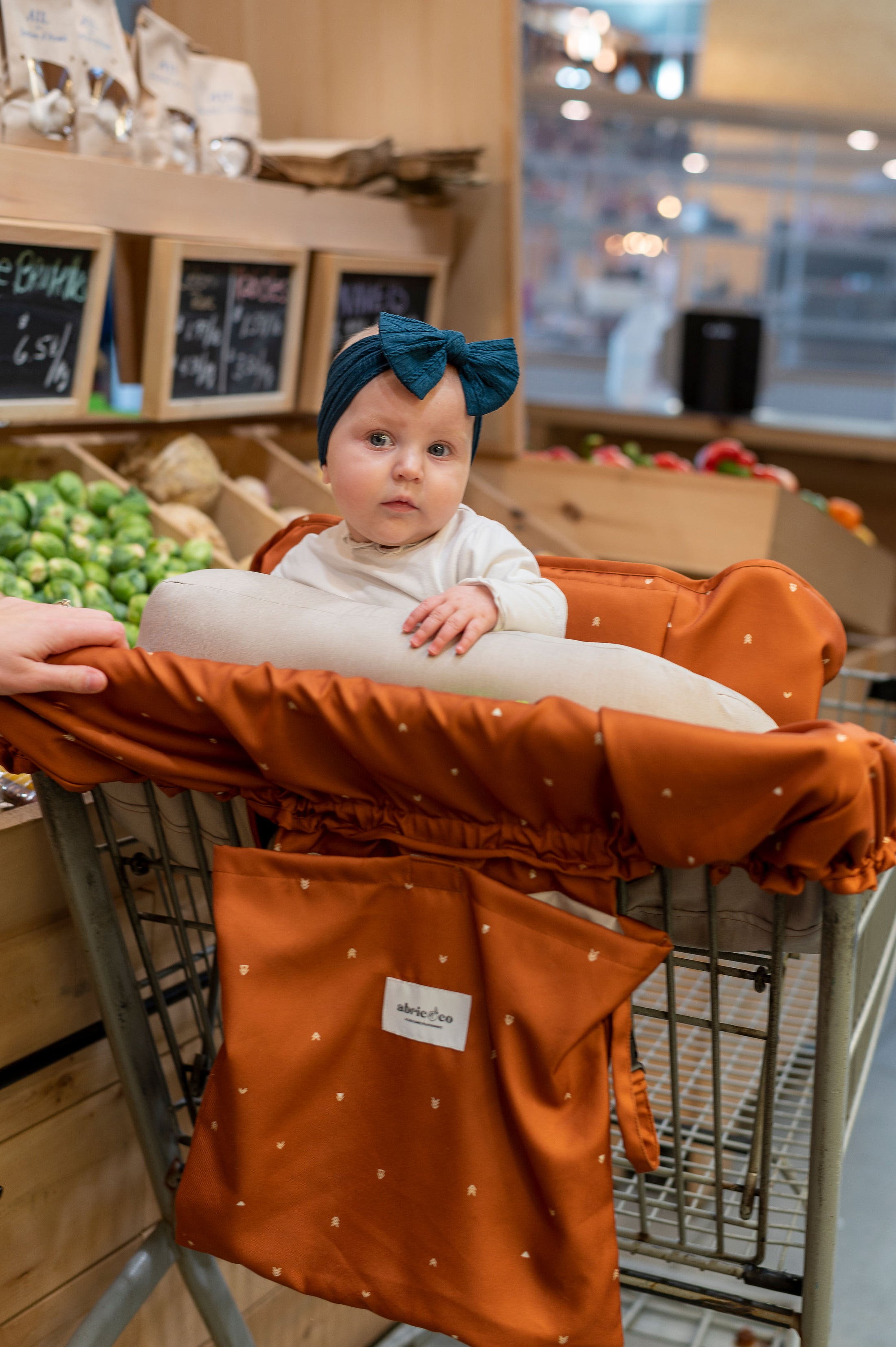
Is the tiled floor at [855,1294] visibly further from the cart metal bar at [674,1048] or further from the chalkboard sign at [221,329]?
the chalkboard sign at [221,329]

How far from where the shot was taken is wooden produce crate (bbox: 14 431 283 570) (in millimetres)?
2148

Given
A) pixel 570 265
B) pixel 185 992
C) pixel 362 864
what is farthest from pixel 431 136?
pixel 570 265

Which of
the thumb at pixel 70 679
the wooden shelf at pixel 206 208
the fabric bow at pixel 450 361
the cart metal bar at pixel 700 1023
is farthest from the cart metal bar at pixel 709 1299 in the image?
the wooden shelf at pixel 206 208

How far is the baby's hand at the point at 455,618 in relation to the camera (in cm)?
99

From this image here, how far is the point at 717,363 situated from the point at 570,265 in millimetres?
2336

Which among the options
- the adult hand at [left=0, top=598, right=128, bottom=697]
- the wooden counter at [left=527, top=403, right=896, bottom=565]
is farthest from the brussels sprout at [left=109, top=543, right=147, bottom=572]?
the wooden counter at [left=527, top=403, right=896, bottom=565]

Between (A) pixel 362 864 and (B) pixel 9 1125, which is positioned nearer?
→ (A) pixel 362 864

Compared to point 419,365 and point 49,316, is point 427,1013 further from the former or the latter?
point 49,316

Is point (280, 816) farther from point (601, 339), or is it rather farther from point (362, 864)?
point (601, 339)

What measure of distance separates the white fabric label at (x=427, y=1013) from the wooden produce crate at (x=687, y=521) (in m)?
1.69

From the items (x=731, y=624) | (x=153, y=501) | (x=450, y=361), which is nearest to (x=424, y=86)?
(x=153, y=501)

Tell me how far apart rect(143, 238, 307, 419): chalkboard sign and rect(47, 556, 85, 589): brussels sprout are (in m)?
0.48

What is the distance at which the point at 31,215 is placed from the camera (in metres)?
1.94

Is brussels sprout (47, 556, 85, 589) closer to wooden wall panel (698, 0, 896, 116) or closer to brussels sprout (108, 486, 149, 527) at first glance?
brussels sprout (108, 486, 149, 527)
